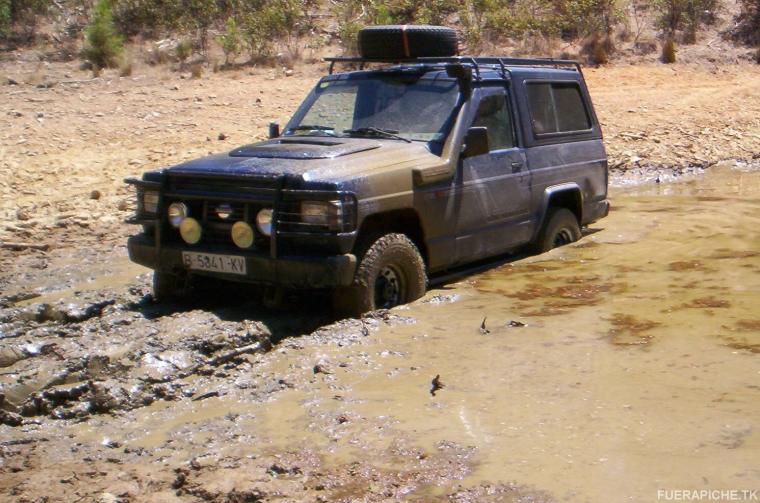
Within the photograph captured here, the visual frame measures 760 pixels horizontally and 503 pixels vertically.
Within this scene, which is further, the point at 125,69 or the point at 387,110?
the point at 125,69

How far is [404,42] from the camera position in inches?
302

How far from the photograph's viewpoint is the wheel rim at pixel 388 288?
652 centimetres

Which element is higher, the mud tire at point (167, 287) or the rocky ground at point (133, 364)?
the mud tire at point (167, 287)

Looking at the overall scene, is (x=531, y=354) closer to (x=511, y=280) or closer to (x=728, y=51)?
(x=511, y=280)

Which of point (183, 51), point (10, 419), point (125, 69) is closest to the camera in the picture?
point (10, 419)

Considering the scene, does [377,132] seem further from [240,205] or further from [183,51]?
[183,51]

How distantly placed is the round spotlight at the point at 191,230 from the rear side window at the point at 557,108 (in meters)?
2.97

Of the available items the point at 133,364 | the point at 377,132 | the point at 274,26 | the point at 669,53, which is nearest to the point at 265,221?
the point at 133,364

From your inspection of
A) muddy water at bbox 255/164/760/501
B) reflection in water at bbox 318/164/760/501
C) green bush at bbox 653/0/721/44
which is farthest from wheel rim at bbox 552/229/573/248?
green bush at bbox 653/0/721/44

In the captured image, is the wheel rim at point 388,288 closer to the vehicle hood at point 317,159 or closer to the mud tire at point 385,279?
the mud tire at point 385,279

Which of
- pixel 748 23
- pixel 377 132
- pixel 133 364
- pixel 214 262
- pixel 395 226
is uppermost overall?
pixel 748 23

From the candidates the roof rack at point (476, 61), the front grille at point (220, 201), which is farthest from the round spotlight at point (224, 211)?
the roof rack at point (476, 61)

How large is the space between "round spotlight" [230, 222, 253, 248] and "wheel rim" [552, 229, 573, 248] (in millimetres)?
3277

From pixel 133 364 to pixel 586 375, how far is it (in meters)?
2.34
